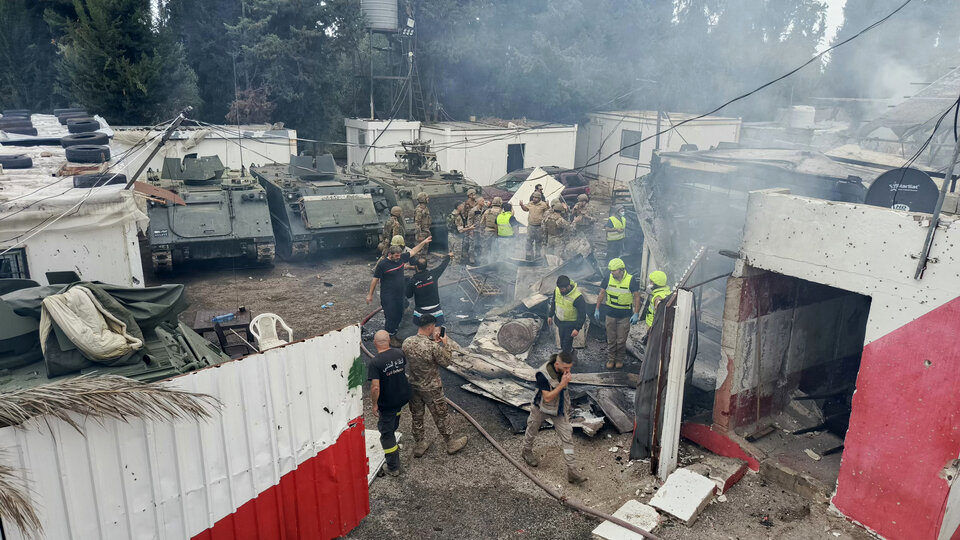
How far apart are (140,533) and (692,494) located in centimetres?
453

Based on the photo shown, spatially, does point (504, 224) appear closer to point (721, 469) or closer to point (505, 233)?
point (505, 233)

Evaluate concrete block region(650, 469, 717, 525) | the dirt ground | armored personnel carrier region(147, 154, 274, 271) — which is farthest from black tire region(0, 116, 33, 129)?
concrete block region(650, 469, 717, 525)

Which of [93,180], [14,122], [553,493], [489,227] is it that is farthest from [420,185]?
[553,493]

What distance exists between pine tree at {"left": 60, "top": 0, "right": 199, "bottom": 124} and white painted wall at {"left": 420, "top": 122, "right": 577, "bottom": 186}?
10.4 metres

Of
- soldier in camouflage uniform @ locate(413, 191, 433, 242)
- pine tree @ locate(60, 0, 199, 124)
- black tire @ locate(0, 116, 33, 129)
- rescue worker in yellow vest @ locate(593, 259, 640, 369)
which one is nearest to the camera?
rescue worker in yellow vest @ locate(593, 259, 640, 369)

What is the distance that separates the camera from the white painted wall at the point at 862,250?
552 centimetres

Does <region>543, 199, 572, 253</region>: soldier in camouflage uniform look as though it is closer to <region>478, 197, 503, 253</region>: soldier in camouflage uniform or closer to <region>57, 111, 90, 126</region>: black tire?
<region>478, 197, 503, 253</region>: soldier in camouflage uniform

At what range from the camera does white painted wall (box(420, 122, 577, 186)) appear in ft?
81.8

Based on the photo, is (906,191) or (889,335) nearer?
(889,335)

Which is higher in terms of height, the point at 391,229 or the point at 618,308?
the point at 391,229

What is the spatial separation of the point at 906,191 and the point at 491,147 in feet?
65.0

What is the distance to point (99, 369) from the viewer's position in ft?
16.8

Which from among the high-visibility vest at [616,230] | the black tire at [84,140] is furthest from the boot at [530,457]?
the black tire at [84,140]

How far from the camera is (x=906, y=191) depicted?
6.61 m
